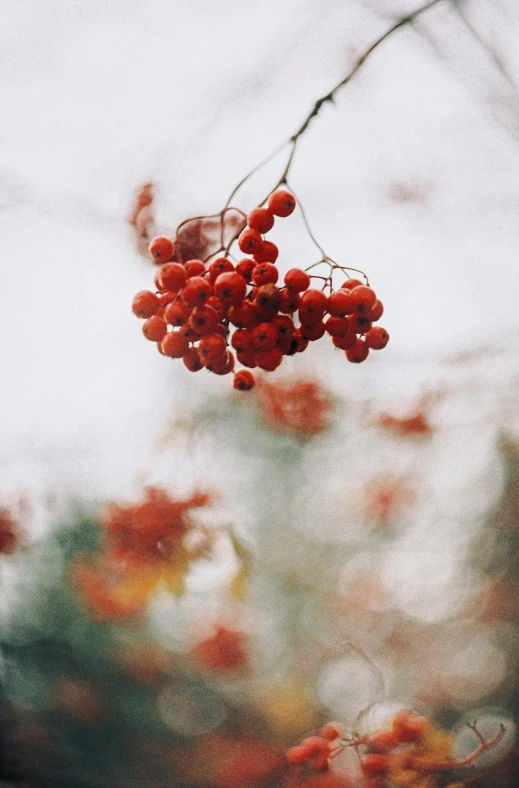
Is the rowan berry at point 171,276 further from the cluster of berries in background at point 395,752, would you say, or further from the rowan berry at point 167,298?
the cluster of berries in background at point 395,752

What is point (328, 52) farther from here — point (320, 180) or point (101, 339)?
point (101, 339)

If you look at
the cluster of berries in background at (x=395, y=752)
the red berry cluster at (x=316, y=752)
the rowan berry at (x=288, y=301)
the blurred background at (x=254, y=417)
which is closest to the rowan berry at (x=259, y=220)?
the rowan berry at (x=288, y=301)

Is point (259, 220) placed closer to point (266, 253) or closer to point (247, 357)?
point (266, 253)

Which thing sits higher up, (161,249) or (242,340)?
(161,249)

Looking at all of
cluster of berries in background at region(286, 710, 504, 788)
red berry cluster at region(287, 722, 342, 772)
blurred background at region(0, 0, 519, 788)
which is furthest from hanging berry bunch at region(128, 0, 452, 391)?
red berry cluster at region(287, 722, 342, 772)

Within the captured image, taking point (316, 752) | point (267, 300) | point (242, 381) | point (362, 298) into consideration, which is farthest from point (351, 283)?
point (316, 752)

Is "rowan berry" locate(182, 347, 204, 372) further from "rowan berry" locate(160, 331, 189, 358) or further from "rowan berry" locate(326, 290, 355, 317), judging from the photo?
"rowan berry" locate(326, 290, 355, 317)
